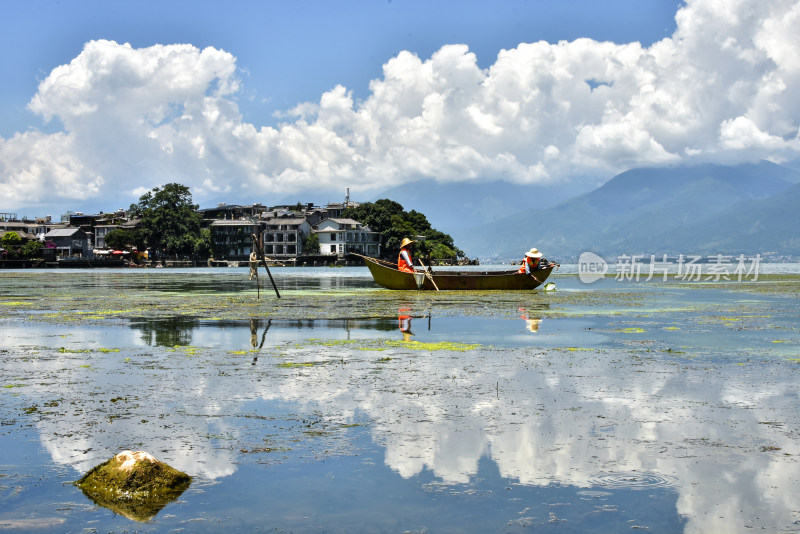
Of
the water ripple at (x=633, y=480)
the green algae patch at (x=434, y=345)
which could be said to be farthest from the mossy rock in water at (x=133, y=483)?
the green algae patch at (x=434, y=345)

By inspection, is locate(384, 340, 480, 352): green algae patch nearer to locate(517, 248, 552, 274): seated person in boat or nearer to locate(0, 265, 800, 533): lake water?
locate(0, 265, 800, 533): lake water

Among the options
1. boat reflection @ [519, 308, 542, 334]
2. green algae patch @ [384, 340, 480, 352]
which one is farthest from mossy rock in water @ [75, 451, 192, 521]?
boat reflection @ [519, 308, 542, 334]

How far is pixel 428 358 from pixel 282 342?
4034mm

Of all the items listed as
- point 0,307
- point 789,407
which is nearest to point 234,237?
point 0,307

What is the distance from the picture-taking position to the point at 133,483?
23.7 feet

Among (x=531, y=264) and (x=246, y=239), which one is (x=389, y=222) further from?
(x=531, y=264)

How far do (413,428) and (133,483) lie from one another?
11.1 ft

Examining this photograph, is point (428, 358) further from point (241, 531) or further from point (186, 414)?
point (241, 531)

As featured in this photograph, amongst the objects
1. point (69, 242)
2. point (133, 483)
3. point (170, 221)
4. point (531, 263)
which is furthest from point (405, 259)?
point (69, 242)

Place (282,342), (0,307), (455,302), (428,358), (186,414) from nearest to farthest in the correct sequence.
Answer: (186,414)
(428,358)
(282,342)
(0,307)
(455,302)

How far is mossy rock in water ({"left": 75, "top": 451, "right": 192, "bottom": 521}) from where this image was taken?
7.05 metres

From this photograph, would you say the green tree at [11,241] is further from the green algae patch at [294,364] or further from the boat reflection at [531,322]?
the green algae patch at [294,364]

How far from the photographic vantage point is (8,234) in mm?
133375

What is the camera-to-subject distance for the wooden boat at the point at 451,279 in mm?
40719
